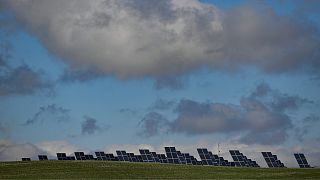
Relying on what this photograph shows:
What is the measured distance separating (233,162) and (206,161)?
22.0 feet

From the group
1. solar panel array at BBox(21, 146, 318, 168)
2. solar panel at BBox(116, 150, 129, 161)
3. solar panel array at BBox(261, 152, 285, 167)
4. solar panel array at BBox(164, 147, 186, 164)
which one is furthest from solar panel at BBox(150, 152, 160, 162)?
solar panel array at BBox(261, 152, 285, 167)

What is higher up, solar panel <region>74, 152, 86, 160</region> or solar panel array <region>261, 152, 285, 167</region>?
solar panel <region>74, 152, 86, 160</region>

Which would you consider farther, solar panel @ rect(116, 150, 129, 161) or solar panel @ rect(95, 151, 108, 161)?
solar panel @ rect(95, 151, 108, 161)

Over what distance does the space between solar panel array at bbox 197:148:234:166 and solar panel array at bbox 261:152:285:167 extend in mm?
9116

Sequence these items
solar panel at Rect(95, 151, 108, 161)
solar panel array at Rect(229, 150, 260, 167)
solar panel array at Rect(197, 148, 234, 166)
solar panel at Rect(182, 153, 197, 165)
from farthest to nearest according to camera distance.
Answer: solar panel at Rect(95, 151, 108, 161) < solar panel at Rect(182, 153, 197, 165) < solar panel array at Rect(229, 150, 260, 167) < solar panel array at Rect(197, 148, 234, 166)

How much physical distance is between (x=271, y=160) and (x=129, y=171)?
42.7 meters

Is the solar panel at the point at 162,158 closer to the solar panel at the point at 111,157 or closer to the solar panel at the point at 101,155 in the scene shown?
the solar panel at the point at 111,157

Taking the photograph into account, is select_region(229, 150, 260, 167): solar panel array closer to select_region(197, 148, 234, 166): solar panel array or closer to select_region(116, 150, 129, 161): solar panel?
select_region(197, 148, 234, 166): solar panel array

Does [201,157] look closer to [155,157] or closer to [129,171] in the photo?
[155,157]

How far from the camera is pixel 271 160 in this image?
459ft

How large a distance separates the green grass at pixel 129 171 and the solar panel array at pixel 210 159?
2359 centimetres

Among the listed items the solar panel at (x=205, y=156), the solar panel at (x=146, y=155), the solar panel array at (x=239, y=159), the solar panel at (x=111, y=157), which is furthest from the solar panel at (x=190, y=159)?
the solar panel at (x=111, y=157)

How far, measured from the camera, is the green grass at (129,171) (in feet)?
328

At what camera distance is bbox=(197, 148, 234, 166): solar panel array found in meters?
144
